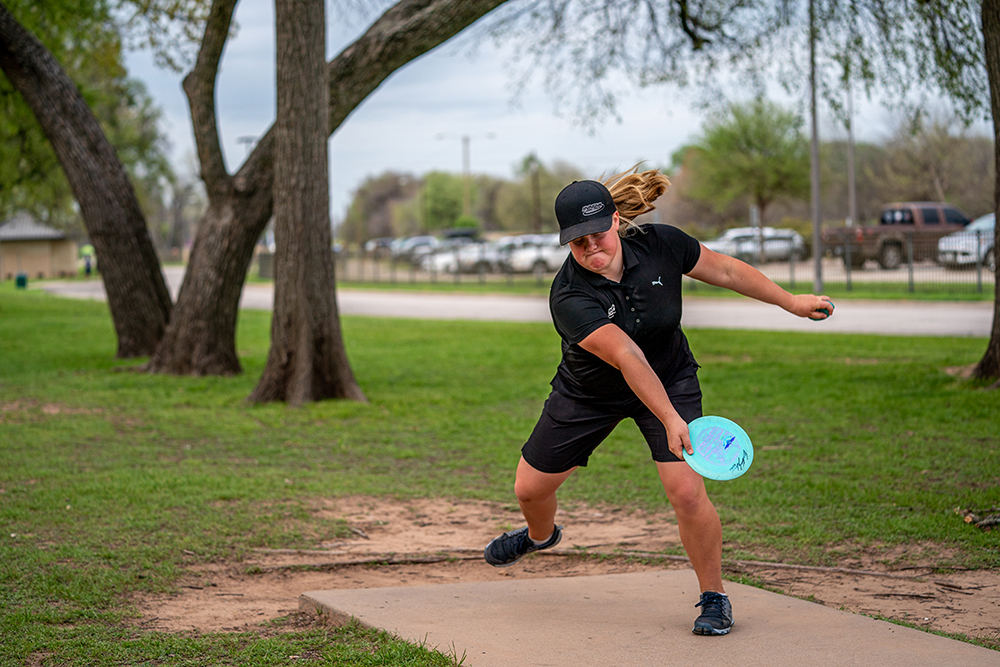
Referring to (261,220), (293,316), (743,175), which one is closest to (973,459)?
(293,316)

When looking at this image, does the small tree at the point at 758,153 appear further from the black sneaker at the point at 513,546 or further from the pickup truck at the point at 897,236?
the black sneaker at the point at 513,546

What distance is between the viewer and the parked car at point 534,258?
36.3 m

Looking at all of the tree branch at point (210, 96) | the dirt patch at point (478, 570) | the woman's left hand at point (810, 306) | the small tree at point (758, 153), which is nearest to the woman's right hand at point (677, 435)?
the woman's left hand at point (810, 306)

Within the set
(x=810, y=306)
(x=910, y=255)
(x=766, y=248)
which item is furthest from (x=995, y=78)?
(x=766, y=248)

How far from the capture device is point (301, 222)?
9.95 m

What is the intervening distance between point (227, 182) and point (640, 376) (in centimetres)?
950

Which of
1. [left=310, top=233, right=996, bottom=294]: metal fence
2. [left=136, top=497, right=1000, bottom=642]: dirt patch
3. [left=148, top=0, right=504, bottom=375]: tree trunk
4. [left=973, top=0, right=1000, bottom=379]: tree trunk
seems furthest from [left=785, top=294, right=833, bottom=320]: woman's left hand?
[left=310, top=233, right=996, bottom=294]: metal fence

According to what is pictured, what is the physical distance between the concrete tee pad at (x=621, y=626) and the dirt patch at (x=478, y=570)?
1.38ft

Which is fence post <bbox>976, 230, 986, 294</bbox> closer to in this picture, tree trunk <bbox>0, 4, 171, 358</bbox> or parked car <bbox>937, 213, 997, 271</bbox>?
parked car <bbox>937, 213, 997, 271</bbox>

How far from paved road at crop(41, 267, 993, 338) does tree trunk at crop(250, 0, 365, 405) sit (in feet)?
31.6

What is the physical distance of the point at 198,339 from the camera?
12.5 m

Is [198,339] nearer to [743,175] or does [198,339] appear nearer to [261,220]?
[261,220]

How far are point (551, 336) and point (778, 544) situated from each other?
11.8 m

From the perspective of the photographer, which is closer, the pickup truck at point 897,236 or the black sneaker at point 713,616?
the black sneaker at point 713,616
